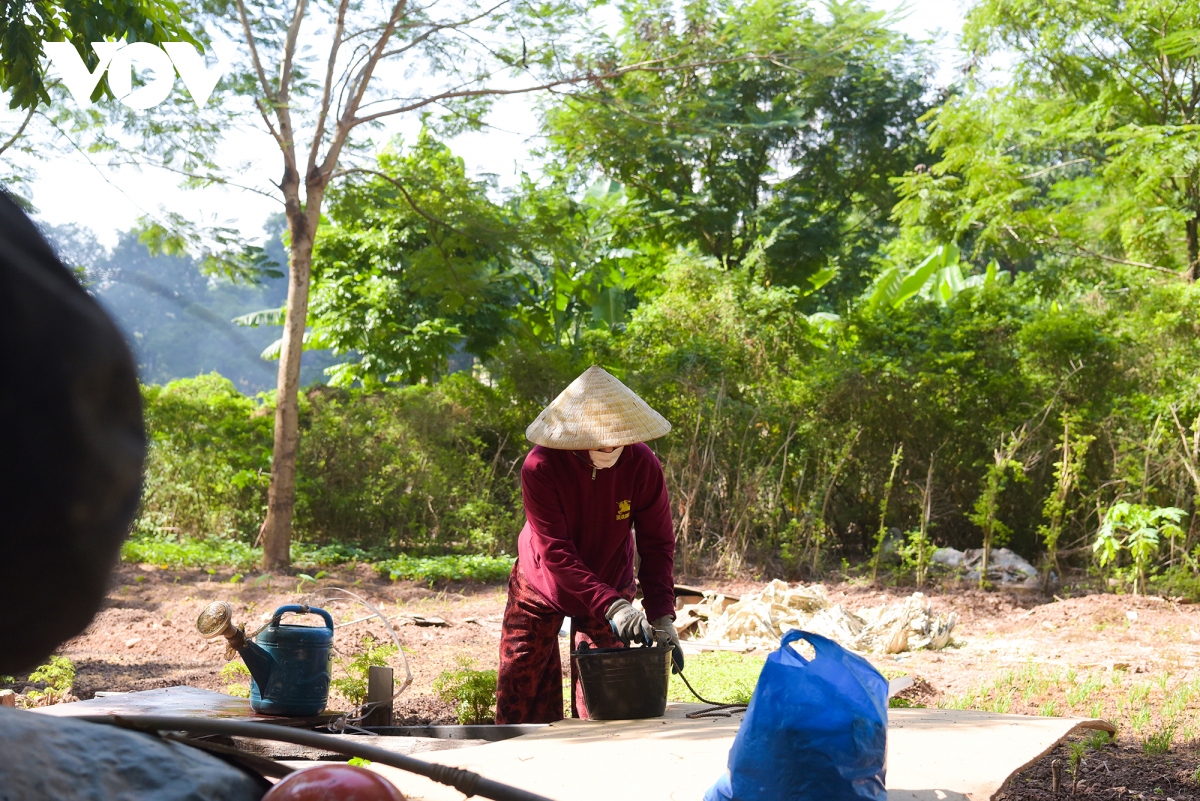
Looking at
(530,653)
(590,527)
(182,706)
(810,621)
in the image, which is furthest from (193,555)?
(590,527)

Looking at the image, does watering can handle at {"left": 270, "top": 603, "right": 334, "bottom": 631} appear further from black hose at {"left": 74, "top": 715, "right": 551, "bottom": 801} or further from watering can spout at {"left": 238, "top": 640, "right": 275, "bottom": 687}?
black hose at {"left": 74, "top": 715, "right": 551, "bottom": 801}

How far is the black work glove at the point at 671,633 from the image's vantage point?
402 centimetres

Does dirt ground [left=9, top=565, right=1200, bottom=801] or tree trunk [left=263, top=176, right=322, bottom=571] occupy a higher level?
tree trunk [left=263, top=176, right=322, bottom=571]

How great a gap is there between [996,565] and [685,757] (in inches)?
288

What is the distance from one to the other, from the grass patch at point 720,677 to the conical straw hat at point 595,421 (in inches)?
67.0

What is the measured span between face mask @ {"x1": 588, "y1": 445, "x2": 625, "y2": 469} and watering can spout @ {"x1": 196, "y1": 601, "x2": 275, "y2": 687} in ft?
5.19

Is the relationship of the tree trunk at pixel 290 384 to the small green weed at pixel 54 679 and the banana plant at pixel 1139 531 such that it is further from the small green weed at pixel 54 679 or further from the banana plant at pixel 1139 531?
the banana plant at pixel 1139 531

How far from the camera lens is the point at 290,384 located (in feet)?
30.5

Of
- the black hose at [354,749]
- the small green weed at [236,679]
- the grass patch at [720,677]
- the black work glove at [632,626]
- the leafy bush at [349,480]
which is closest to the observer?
the black hose at [354,749]

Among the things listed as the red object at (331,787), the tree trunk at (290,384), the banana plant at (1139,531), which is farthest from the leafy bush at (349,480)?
the red object at (331,787)

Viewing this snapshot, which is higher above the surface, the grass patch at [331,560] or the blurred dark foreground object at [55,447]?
the blurred dark foreground object at [55,447]

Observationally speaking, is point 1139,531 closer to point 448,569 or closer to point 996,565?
point 996,565

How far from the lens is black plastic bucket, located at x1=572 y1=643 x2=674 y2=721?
3.73 m

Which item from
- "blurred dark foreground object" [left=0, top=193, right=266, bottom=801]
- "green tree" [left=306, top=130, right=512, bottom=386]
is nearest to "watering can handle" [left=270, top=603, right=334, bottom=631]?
"blurred dark foreground object" [left=0, top=193, right=266, bottom=801]
